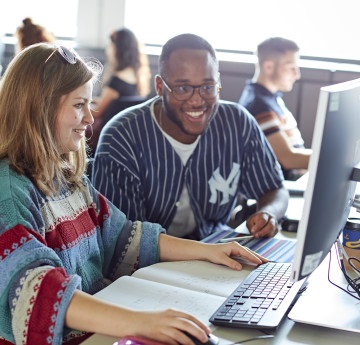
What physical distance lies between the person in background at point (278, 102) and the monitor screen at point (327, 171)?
2.20m

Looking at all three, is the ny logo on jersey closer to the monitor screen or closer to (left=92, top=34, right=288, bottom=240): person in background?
(left=92, top=34, right=288, bottom=240): person in background

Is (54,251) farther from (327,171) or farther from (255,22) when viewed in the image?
(255,22)

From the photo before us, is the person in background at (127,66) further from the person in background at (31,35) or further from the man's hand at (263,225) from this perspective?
the man's hand at (263,225)

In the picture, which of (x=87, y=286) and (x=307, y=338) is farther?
(x=87, y=286)

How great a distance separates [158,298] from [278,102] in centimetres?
260

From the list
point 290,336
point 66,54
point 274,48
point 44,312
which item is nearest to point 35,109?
point 66,54

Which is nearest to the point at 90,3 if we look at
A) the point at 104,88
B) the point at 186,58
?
the point at 104,88

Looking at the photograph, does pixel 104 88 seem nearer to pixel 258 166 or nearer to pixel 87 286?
pixel 258 166

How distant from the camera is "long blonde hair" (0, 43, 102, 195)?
157cm

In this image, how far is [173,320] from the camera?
→ 1.27m

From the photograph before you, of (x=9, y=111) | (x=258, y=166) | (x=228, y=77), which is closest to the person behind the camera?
(x=9, y=111)

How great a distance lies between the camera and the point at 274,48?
4289 mm

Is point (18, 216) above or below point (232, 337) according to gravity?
above

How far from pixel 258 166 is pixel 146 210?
422 mm
